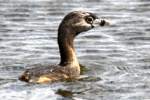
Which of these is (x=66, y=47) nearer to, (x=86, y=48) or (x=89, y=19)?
(x=89, y=19)

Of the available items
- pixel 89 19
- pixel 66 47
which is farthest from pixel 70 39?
pixel 89 19

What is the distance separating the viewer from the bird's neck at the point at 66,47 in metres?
19.6

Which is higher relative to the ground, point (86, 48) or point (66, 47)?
point (66, 47)

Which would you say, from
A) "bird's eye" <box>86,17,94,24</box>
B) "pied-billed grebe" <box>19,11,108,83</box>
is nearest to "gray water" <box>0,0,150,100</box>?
"pied-billed grebe" <box>19,11,108,83</box>

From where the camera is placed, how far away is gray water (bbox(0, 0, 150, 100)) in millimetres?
17953

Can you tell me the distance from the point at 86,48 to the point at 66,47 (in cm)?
219

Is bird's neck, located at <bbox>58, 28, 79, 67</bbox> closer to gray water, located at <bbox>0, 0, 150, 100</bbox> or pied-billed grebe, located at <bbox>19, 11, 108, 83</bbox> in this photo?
pied-billed grebe, located at <bbox>19, 11, 108, 83</bbox>

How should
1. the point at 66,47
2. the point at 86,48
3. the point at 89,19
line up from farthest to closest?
the point at 86,48
the point at 89,19
the point at 66,47

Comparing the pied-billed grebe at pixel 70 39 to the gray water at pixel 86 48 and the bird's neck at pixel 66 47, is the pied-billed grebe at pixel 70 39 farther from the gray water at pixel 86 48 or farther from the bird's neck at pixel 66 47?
the gray water at pixel 86 48

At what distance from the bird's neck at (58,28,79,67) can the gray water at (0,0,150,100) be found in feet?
1.37

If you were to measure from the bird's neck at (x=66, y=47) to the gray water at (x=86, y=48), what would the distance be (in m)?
0.42

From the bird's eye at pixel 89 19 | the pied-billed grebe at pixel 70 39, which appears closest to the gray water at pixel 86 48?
the pied-billed grebe at pixel 70 39

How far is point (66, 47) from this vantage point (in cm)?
1977

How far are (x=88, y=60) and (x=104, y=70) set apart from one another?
110cm
